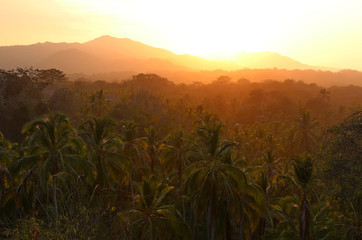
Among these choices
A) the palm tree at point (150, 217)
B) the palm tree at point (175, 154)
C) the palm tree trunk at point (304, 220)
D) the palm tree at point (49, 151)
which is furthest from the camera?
the palm tree at point (175, 154)

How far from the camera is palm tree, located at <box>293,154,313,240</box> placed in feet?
64.4

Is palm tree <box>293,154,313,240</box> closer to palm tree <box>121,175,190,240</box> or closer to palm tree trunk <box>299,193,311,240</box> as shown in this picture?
palm tree trunk <box>299,193,311,240</box>

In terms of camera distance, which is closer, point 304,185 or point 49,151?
point 304,185

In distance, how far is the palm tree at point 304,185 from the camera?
19.6m

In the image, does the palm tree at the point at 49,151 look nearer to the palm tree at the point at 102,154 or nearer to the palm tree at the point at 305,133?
the palm tree at the point at 102,154

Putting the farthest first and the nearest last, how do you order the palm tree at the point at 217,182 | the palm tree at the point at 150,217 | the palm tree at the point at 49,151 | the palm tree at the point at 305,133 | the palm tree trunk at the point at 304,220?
1. the palm tree at the point at 305,133
2. the palm tree at the point at 150,217
3. the palm tree at the point at 217,182
4. the palm tree at the point at 49,151
5. the palm tree trunk at the point at 304,220

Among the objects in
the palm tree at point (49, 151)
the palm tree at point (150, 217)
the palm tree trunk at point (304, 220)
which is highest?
the palm tree at point (49, 151)

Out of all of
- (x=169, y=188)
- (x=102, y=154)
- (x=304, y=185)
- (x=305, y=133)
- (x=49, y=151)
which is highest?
(x=49, y=151)

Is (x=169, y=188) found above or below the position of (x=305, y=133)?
above

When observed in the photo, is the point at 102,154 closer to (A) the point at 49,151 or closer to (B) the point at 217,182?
(A) the point at 49,151

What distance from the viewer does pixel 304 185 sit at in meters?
20.0

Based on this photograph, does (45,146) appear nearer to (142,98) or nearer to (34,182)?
(34,182)

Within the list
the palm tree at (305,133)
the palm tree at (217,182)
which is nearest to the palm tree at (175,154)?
the palm tree at (217,182)

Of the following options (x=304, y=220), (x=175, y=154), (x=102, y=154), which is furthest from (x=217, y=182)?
(x=175, y=154)
